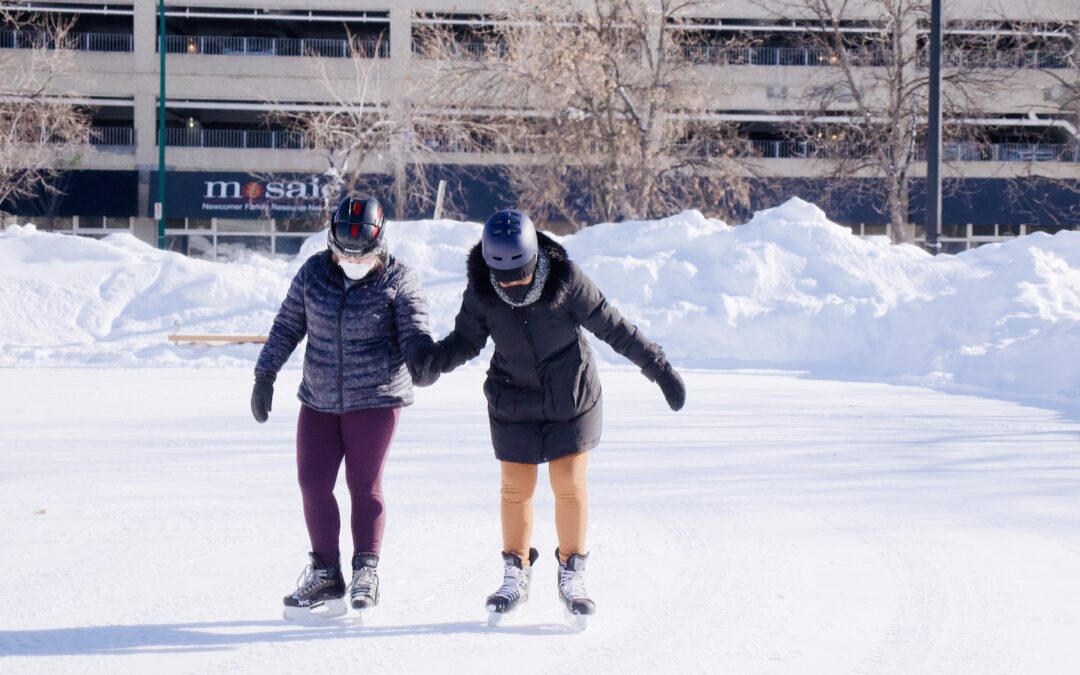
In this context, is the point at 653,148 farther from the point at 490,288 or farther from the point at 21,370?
the point at 490,288

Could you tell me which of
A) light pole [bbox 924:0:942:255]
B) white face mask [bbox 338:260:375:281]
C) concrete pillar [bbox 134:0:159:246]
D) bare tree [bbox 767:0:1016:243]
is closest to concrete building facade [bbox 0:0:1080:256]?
concrete pillar [bbox 134:0:159:246]

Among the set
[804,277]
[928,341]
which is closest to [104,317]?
[804,277]

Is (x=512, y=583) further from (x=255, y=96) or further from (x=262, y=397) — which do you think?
(x=255, y=96)

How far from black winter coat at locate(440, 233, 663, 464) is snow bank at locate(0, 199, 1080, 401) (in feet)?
31.8

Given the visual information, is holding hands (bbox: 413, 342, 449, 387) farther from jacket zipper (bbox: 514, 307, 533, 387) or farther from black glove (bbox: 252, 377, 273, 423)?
black glove (bbox: 252, 377, 273, 423)

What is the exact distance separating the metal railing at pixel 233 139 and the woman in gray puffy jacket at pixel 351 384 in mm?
36000

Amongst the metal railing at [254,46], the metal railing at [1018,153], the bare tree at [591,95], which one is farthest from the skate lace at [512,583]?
the metal railing at [254,46]

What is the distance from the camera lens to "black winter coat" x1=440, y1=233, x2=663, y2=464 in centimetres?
392

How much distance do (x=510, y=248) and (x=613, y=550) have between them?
1794mm

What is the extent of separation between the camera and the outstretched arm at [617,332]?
3.93 metres

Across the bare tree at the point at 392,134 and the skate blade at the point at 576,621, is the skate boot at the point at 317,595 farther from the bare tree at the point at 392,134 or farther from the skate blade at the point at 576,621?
the bare tree at the point at 392,134

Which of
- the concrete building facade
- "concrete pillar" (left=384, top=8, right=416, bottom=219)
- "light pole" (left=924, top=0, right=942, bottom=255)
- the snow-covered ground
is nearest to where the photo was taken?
the snow-covered ground

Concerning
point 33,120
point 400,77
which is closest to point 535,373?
point 33,120

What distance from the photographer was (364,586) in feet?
13.0
